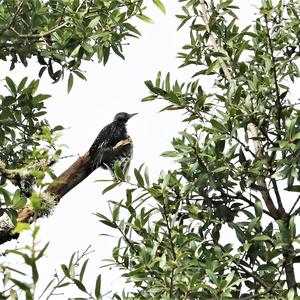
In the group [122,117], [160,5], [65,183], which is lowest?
[65,183]

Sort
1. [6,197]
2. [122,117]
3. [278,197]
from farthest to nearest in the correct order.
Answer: [122,117]
[278,197]
[6,197]

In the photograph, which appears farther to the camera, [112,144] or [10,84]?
[112,144]

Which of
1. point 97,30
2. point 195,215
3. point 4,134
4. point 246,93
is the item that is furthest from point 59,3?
point 195,215

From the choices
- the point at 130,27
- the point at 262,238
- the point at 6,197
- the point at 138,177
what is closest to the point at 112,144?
Answer: the point at 130,27

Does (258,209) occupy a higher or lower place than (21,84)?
lower

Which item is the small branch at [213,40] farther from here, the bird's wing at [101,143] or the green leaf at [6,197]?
the green leaf at [6,197]

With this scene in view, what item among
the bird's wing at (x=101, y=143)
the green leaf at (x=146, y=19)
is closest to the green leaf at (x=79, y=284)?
the bird's wing at (x=101, y=143)

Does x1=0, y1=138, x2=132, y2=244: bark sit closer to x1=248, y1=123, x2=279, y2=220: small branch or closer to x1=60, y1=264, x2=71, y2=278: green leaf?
x1=60, y1=264, x2=71, y2=278: green leaf

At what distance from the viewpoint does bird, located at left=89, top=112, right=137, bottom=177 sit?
6.01m

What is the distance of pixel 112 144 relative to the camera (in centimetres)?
727

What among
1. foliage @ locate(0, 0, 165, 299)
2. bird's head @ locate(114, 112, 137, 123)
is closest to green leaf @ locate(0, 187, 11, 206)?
foliage @ locate(0, 0, 165, 299)

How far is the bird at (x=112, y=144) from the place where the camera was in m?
6.01

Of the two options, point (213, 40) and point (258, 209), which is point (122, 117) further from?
point (258, 209)

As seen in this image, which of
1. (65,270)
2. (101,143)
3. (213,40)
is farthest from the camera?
(101,143)
